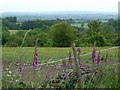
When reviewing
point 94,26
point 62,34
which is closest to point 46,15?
point 62,34

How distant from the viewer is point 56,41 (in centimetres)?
4681

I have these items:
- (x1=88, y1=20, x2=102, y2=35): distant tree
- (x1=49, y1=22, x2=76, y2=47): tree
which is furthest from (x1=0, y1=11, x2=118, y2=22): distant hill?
(x1=88, y1=20, x2=102, y2=35): distant tree

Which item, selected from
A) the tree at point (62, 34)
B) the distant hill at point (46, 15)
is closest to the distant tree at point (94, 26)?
the tree at point (62, 34)

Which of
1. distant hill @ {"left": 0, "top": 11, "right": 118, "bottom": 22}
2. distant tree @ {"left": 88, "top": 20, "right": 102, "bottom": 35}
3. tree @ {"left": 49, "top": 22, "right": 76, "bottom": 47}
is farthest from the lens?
distant tree @ {"left": 88, "top": 20, "right": 102, "bottom": 35}

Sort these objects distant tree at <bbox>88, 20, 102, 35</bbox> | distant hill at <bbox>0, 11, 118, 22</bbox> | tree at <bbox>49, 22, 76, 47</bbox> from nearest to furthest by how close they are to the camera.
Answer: distant hill at <bbox>0, 11, 118, 22</bbox>
tree at <bbox>49, 22, 76, 47</bbox>
distant tree at <bbox>88, 20, 102, 35</bbox>

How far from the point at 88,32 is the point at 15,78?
1781 inches

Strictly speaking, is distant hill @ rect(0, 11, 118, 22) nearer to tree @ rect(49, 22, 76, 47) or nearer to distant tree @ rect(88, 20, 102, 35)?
tree @ rect(49, 22, 76, 47)

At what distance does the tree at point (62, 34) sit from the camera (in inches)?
1858

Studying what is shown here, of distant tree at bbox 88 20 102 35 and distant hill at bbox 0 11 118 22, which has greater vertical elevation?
distant hill at bbox 0 11 118 22

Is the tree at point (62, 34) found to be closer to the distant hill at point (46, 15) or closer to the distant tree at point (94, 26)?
the distant tree at point (94, 26)

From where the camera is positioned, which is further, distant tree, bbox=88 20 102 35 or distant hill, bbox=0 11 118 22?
distant tree, bbox=88 20 102 35

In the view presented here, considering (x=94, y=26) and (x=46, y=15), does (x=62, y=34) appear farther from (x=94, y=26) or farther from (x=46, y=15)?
(x=46, y=15)

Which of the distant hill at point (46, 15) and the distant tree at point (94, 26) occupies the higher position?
the distant hill at point (46, 15)

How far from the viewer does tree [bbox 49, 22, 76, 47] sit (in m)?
47.2
